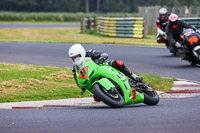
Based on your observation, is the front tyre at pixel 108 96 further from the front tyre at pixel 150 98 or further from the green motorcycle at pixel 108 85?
the front tyre at pixel 150 98

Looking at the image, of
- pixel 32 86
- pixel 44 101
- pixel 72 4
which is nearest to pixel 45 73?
pixel 32 86

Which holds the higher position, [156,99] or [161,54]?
[156,99]

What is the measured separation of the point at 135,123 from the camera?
6844 millimetres

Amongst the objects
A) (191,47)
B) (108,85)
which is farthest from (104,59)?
(191,47)

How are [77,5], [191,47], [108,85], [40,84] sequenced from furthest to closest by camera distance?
[77,5]
[191,47]
[40,84]
[108,85]

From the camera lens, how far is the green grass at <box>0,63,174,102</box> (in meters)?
10.9

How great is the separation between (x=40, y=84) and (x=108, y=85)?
13.5ft

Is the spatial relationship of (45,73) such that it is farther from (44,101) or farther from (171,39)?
(171,39)

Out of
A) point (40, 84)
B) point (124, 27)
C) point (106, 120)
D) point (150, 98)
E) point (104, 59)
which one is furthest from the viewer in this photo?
point (124, 27)

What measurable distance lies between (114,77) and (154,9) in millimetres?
24870

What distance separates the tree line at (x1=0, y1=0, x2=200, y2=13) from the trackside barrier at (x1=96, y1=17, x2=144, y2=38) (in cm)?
5957

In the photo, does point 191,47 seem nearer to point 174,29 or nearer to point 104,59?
point 174,29

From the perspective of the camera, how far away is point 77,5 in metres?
97.6

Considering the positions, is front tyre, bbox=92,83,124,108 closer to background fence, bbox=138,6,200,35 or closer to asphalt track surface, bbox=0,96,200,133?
asphalt track surface, bbox=0,96,200,133
